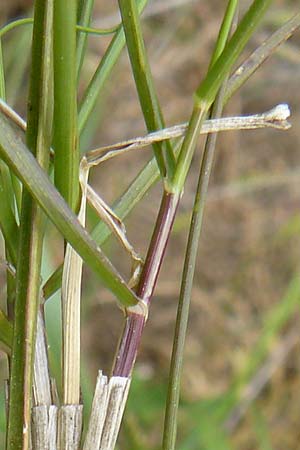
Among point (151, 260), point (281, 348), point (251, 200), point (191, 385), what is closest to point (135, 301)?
point (151, 260)

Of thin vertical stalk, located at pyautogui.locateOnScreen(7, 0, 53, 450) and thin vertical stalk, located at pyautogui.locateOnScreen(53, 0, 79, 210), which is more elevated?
thin vertical stalk, located at pyautogui.locateOnScreen(53, 0, 79, 210)

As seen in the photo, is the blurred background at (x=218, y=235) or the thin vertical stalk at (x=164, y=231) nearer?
the thin vertical stalk at (x=164, y=231)

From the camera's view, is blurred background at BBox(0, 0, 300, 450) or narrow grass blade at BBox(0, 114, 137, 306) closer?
narrow grass blade at BBox(0, 114, 137, 306)

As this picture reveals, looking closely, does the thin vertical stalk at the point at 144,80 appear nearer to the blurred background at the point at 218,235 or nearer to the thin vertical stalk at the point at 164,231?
the thin vertical stalk at the point at 164,231

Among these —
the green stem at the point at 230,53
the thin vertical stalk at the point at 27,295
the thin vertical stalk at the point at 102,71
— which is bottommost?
the thin vertical stalk at the point at 27,295

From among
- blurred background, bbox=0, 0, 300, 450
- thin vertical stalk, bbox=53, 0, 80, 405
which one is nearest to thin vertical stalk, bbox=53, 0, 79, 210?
thin vertical stalk, bbox=53, 0, 80, 405

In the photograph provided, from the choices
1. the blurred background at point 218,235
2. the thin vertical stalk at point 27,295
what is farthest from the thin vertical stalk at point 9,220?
the blurred background at point 218,235

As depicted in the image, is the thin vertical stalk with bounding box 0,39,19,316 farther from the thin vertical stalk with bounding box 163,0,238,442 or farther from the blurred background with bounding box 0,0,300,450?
the blurred background with bounding box 0,0,300,450
